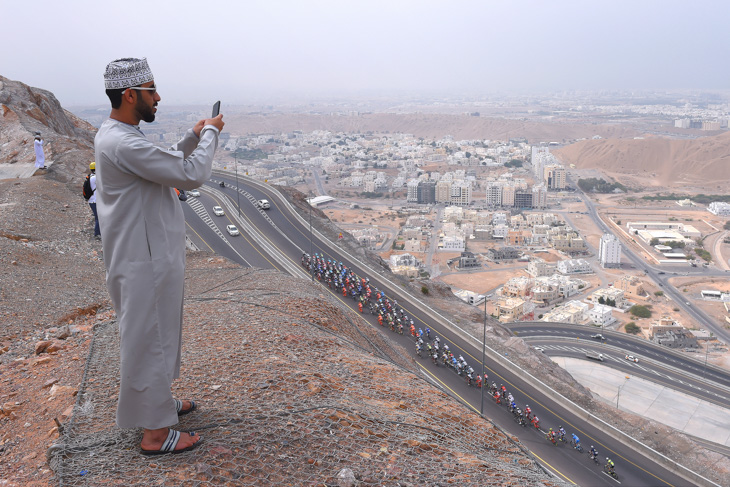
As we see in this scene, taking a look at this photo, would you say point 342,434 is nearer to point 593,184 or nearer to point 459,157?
point 593,184

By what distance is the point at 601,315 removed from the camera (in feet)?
135

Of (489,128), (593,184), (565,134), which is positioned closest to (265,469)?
(593,184)

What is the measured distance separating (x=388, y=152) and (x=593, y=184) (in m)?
57.8

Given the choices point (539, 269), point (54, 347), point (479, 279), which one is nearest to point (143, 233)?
point (54, 347)

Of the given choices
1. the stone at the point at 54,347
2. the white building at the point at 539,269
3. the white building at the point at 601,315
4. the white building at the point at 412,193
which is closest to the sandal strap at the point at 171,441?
the stone at the point at 54,347

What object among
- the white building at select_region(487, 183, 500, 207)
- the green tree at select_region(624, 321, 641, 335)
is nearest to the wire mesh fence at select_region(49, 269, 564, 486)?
the green tree at select_region(624, 321, 641, 335)

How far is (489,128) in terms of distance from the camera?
178625 mm

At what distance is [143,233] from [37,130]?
21199mm

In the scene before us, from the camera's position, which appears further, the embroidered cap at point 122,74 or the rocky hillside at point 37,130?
the rocky hillside at point 37,130

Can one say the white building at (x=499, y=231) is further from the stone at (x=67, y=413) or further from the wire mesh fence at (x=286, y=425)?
the stone at (x=67, y=413)

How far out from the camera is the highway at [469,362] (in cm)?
1276

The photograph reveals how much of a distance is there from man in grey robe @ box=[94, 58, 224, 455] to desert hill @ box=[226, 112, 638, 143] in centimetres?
16699

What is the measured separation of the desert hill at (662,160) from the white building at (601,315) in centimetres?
6965

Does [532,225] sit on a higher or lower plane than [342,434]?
lower
